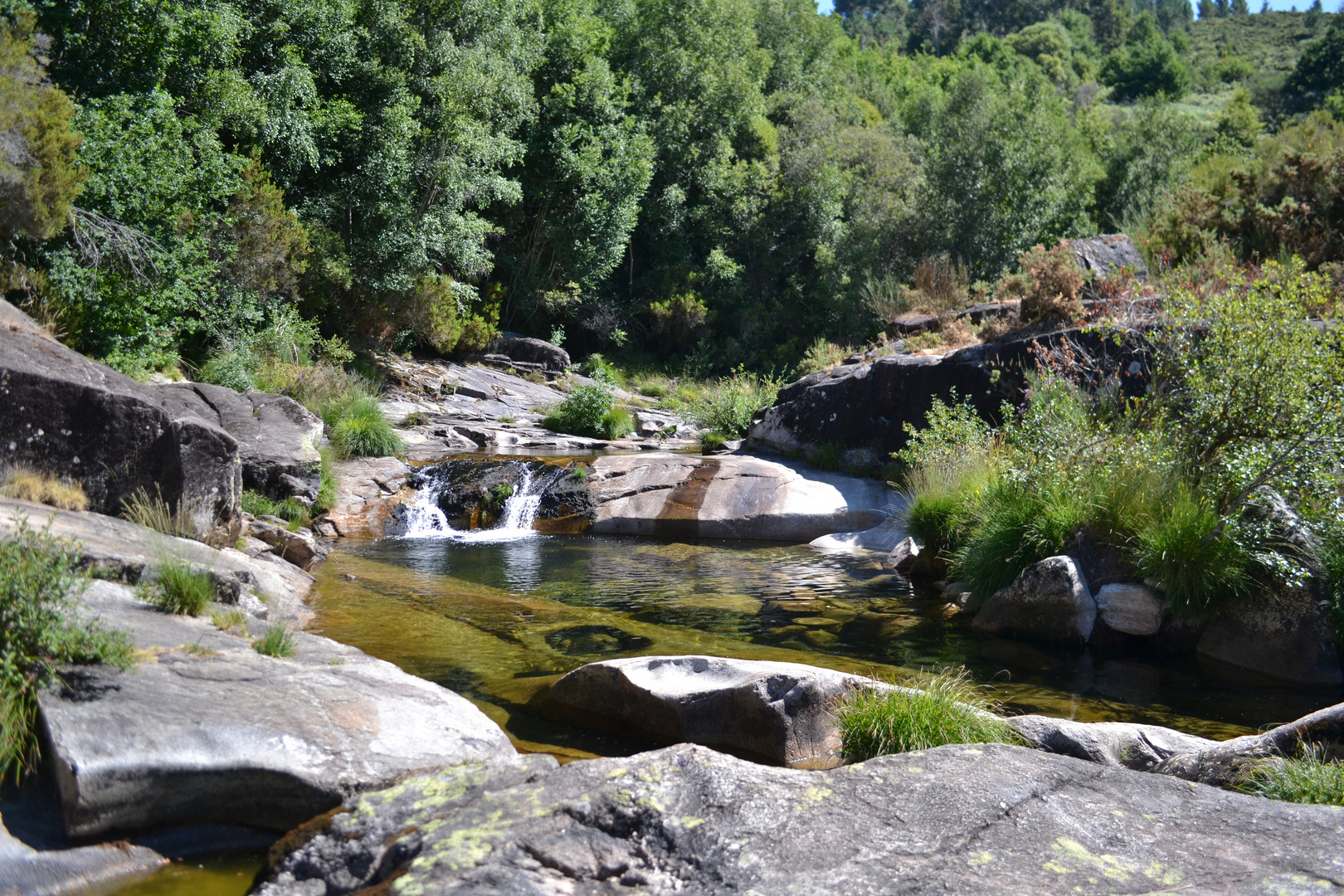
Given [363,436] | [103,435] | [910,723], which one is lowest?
[910,723]

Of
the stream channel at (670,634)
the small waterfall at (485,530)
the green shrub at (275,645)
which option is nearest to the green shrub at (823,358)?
the small waterfall at (485,530)

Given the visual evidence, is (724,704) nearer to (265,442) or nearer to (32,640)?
(32,640)

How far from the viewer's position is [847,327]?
30.1 m

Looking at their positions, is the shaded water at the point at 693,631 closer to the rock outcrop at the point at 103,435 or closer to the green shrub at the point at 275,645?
the green shrub at the point at 275,645

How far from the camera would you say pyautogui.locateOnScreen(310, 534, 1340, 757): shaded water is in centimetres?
608

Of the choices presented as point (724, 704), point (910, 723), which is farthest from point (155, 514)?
point (910, 723)

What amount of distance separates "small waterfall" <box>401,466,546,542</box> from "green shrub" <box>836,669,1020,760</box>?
335 inches

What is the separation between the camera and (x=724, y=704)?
5059mm

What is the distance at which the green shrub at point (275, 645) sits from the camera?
16.6ft

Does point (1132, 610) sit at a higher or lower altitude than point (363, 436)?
lower

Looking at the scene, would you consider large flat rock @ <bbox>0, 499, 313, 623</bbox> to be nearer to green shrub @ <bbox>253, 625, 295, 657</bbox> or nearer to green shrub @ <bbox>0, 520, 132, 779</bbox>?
green shrub @ <bbox>0, 520, 132, 779</bbox>

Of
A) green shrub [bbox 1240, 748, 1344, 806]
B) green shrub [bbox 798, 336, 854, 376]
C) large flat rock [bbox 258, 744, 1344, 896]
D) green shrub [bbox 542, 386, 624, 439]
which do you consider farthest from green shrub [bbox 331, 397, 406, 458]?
green shrub [bbox 1240, 748, 1344, 806]

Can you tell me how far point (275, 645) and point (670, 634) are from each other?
11.3 feet

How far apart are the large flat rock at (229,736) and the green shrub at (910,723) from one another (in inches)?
74.9
